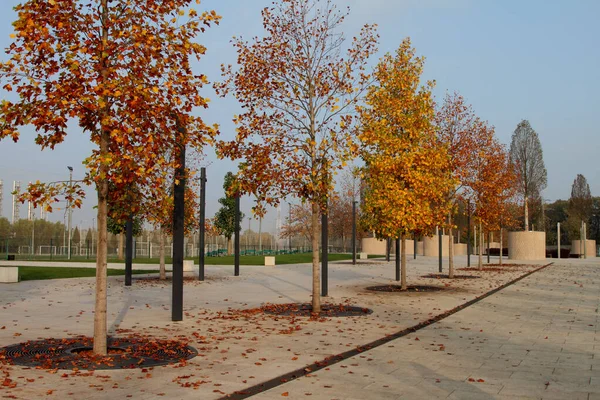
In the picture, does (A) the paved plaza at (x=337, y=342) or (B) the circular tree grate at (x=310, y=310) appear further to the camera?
(B) the circular tree grate at (x=310, y=310)

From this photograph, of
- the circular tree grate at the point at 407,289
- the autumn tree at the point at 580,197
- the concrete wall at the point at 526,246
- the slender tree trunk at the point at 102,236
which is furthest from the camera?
the autumn tree at the point at 580,197

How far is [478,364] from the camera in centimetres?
832

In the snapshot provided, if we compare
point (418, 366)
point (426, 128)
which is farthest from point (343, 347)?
point (426, 128)

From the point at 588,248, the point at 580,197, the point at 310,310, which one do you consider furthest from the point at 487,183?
the point at 580,197

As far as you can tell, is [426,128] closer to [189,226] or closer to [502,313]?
[502,313]

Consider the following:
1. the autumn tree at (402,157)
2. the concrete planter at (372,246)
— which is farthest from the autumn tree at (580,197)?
the autumn tree at (402,157)

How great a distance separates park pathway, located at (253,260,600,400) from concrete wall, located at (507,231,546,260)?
3478 cm

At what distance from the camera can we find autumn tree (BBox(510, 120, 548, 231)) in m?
56.3

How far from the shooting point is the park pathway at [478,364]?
6703 mm

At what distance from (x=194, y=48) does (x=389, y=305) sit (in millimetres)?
9482

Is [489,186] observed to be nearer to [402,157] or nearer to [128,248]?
[402,157]

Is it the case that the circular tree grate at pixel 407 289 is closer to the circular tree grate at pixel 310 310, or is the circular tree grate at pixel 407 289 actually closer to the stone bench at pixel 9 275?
the circular tree grate at pixel 310 310

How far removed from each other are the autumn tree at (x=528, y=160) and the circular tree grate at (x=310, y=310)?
45224 mm

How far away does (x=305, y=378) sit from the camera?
741 cm
